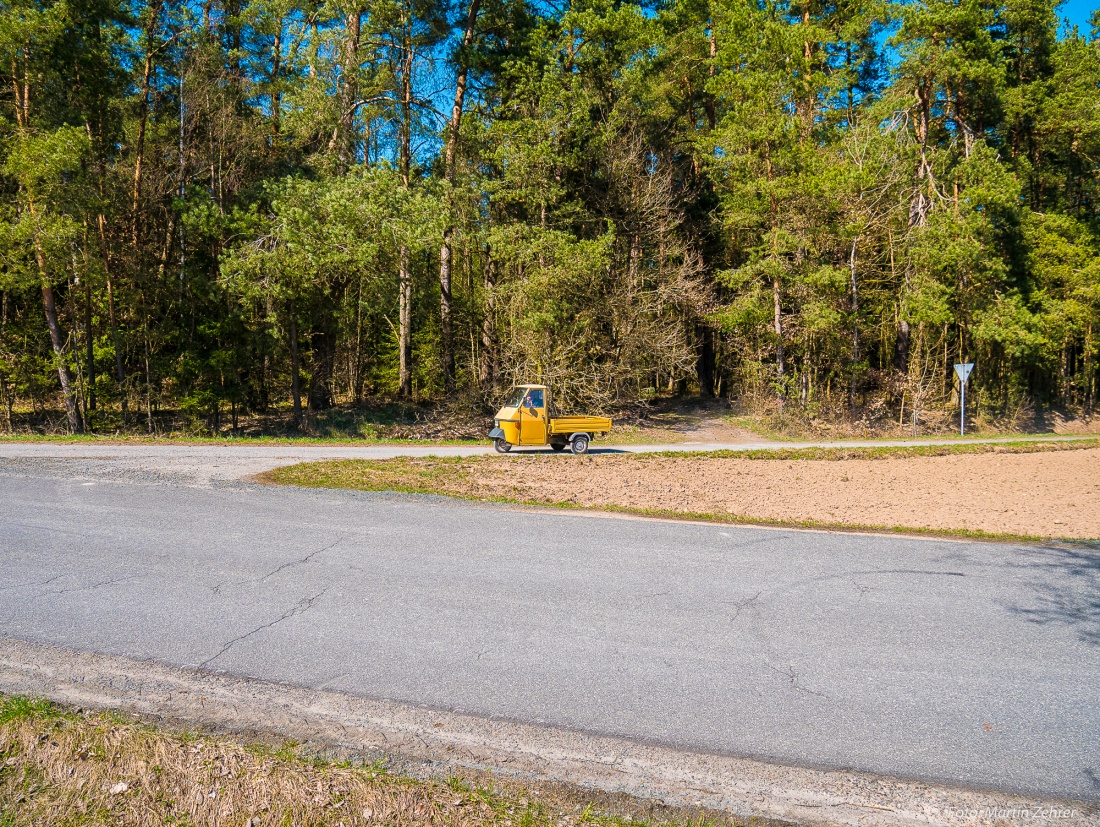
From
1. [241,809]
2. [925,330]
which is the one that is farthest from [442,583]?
[925,330]

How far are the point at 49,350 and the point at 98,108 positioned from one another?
28.6ft

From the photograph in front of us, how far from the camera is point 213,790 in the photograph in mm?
3359

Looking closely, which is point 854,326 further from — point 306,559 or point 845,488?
point 306,559

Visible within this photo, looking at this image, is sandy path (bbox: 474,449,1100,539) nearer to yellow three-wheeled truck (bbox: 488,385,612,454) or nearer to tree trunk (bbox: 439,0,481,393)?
yellow three-wheeled truck (bbox: 488,385,612,454)

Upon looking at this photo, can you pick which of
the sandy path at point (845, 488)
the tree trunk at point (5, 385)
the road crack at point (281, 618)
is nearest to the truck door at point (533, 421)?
the sandy path at point (845, 488)

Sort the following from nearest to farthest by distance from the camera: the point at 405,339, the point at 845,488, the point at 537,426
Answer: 1. the point at 845,488
2. the point at 537,426
3. the point at 405,339

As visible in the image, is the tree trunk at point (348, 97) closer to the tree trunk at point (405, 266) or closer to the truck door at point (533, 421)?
the tree trunk at point (405, 266)

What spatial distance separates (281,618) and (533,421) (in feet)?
40.1

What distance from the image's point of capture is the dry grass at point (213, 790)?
3.22 metres

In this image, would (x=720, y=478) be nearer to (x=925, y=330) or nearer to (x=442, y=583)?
(x=442, y=583)

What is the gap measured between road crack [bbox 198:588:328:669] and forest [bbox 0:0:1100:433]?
56.8 ft

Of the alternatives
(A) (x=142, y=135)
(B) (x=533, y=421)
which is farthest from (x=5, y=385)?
(B) (x=533, y=421)

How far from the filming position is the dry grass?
3.22 metres

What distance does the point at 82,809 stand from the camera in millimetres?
3311
